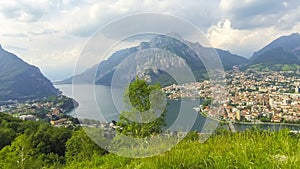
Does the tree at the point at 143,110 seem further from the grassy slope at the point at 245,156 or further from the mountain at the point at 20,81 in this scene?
the mountain at the point at 20,81

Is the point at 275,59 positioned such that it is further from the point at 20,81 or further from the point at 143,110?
the point at 143,110

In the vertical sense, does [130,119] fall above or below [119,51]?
below

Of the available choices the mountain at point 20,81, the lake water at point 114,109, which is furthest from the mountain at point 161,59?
the mountain at point 20,81

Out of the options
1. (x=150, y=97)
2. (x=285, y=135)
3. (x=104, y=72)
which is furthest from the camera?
(x=150, y=97)

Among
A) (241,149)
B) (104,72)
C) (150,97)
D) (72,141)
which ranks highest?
(104,72)

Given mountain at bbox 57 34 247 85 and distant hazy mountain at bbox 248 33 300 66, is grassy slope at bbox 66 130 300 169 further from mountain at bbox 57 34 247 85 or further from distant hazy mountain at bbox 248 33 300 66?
distant hazy mountain at bbox 248 33 300 66

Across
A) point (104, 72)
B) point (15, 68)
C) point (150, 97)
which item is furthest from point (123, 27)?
point (15, 68)

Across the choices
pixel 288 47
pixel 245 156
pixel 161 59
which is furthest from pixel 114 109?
pixel 288 47

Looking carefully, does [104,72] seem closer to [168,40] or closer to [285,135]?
[168,40]
